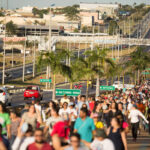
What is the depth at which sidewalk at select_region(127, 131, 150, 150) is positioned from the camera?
18.9 meters

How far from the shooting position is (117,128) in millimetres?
12523

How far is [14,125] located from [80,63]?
88.9 feet

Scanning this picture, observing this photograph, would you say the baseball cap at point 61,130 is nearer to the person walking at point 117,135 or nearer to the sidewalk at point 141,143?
the person walking at point 117,135

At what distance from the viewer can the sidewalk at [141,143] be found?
18.9 m

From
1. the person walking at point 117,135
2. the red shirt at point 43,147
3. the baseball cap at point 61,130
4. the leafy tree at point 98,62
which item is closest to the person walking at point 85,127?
the person walking at point 117,135

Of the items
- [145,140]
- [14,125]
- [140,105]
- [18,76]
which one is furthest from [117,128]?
[18,76]

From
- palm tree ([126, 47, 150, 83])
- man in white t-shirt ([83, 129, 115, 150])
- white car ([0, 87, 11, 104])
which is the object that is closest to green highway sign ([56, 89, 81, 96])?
white car ([0, 87, 11, 104])

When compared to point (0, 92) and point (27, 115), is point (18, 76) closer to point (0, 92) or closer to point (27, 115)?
point (0, 92)

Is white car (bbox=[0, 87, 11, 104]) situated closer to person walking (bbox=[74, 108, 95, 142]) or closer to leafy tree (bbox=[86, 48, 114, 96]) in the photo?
leafy tree (bbox=[86, 48, 114, 96])

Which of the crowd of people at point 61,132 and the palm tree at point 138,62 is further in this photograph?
the palm tree at point 138,62

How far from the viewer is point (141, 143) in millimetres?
20516

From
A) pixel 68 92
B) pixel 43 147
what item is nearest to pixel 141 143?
pixel 43 147

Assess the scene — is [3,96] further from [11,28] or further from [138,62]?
[11,28]

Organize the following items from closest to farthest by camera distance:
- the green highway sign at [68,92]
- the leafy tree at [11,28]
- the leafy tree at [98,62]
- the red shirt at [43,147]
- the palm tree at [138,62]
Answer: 1. the red shirt at [43,147]
2. the green highway sign at [68,92]
3. the leafy tree at [98,62]
4. the palm tree at [138,62]
5. the leafy tree at [11,28]
